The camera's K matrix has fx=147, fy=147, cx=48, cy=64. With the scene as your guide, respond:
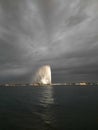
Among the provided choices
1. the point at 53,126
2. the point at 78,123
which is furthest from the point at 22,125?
the point at 78,123

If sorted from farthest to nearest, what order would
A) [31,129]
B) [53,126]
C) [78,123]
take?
[78,123] < [53,126] < [31,129]

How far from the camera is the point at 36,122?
148ft

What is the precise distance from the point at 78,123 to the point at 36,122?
499 inches

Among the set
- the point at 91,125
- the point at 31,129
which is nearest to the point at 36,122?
the point at 31,129

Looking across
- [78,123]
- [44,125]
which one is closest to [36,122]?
[44,125]

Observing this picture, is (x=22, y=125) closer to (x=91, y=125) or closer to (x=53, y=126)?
(x=53, y=126)

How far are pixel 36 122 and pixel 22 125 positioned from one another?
4898 mm

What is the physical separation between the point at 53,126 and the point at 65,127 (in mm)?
3346

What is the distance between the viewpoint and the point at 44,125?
4194 centimetres

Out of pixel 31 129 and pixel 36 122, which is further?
pixel 36 122

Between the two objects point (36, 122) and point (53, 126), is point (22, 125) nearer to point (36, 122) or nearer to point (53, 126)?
point (36, 122)

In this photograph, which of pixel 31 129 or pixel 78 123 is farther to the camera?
pixel 78 123

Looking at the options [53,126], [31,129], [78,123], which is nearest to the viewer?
[31,129]

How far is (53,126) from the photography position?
1612 inches
